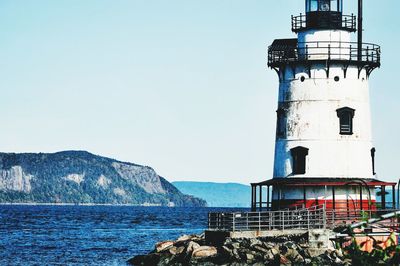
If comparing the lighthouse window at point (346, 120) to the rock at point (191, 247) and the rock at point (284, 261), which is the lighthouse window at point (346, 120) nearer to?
the rock at point (191, 247)

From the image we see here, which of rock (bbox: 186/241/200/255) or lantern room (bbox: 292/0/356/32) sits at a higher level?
lantern room (bbox: 292/0/356/32)

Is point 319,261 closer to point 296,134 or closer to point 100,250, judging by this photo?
point 296,134

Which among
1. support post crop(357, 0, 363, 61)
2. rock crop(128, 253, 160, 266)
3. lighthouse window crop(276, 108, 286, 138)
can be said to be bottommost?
rock crop(128, 253, 160, 266)

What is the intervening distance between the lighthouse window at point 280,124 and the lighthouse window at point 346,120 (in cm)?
281

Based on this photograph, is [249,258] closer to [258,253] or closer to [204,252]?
[258,253]

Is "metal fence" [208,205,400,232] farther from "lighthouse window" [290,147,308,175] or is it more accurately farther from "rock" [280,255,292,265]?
"lighthouse window" [290,147,308,175]

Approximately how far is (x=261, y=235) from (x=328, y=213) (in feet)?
16.4

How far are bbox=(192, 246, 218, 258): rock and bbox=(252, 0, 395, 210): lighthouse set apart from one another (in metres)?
6.64

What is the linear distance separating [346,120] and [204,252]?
10.6 metres

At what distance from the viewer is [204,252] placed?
3525 cm

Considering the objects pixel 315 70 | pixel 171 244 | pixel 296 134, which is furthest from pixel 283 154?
pixel 171 244

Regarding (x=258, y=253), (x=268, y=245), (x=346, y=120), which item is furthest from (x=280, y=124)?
(x=258, y=253)

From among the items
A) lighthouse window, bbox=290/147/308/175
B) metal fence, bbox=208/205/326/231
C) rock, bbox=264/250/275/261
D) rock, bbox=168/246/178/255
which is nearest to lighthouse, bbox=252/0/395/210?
lighthouse window, bbox=290/147/308/175

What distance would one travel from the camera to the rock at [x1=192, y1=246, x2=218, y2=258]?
115 ft
